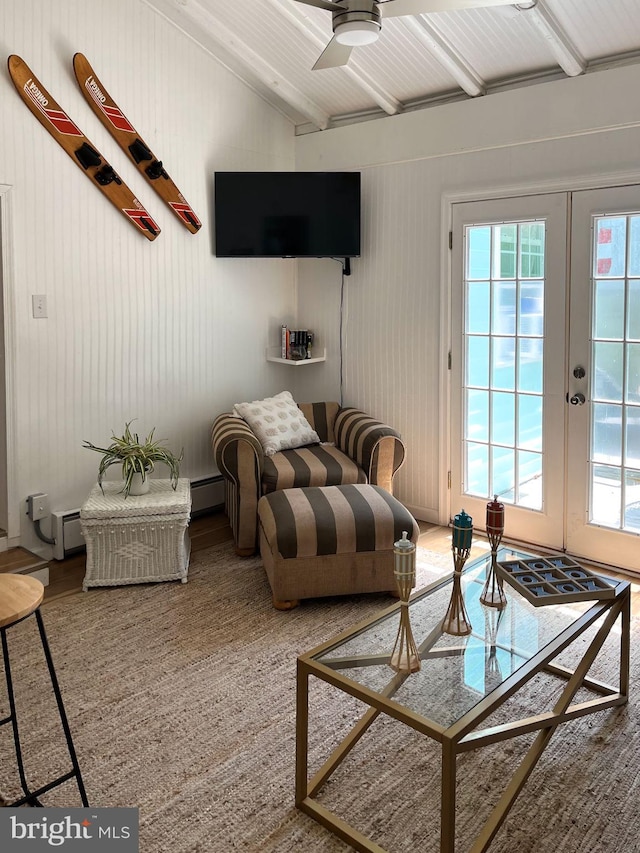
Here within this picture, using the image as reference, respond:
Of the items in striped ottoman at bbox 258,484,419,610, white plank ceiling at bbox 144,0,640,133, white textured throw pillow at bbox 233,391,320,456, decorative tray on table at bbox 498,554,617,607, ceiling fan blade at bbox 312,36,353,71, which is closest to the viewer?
decorative tray on table at bbox 498,554,617,607

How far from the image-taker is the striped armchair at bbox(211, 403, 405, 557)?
3.90 metres

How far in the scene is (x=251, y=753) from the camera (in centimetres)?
235

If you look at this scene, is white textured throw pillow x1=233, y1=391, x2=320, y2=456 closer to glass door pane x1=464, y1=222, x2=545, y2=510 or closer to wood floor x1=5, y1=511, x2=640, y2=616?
wood floor x1=5, y1=511, x2=640, y2=616

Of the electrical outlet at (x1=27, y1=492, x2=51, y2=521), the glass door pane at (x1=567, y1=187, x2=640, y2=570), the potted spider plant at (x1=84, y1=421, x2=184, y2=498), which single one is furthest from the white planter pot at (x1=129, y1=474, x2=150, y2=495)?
the glass door pane at (x1=567, y1=187, x2=640, y2=570)

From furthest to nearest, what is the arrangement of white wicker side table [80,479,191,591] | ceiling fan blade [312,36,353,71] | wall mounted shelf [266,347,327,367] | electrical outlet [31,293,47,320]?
wall mounted shelf [266,347,327,367], electrical outlet [31,293,47,320], white wicker side table [80,479,191,591], ceiling fan blade [312,36,353,71]

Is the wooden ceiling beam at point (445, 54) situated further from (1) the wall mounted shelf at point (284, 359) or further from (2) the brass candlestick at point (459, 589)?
(2) the brass candlestick at point (459, 589)

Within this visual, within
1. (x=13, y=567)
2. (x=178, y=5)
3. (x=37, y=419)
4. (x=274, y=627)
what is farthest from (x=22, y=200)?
(x=274, y=627)

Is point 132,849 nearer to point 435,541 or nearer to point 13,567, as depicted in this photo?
point 13,567

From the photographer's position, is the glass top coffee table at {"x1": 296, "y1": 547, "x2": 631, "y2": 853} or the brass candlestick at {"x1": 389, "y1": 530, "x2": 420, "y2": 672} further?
the brass candlestick at {"x1": 389, "y1": 530, "x2": 420, "y2": 672}

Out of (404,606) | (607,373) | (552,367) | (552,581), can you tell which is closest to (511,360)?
(552,367)

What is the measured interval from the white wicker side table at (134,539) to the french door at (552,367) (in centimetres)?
171

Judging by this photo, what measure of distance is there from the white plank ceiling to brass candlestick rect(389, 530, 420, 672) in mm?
2375

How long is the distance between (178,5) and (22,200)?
1.37m

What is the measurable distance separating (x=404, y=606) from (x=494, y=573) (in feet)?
1.91
